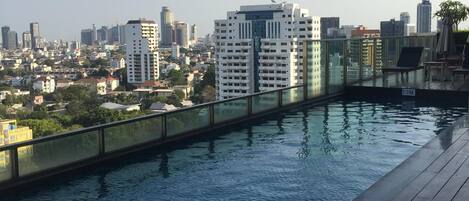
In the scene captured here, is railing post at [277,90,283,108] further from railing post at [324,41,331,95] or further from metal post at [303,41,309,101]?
railing post at [324,41,331,95]

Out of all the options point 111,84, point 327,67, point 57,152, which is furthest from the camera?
point 111,84

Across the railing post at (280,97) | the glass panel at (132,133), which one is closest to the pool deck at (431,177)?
the glass panel at (132,133)

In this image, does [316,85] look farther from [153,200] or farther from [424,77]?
[153,200]

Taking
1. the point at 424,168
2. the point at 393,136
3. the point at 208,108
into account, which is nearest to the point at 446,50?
the point at 393,136

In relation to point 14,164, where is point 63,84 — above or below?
below

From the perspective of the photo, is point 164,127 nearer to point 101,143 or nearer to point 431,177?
point 101,143

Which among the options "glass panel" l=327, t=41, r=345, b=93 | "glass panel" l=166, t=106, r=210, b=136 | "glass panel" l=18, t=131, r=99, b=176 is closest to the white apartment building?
"glass panel" l=327, t=41, r=345, b=93

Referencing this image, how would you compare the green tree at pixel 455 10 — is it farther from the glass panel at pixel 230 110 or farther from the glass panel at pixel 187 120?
the glass panel at pixel 187 120

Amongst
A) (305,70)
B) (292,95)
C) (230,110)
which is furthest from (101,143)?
(305,70)
